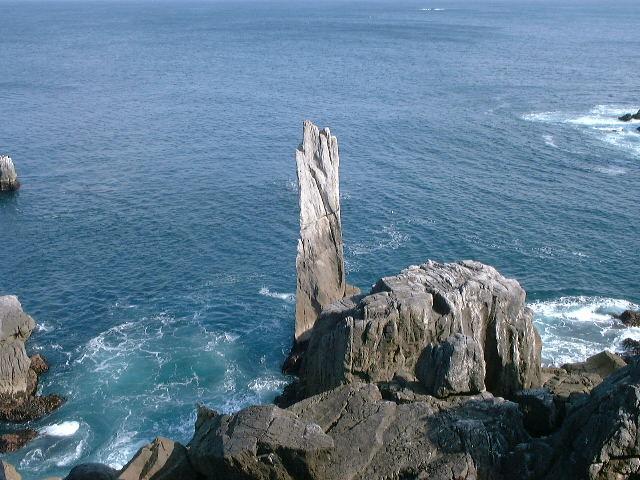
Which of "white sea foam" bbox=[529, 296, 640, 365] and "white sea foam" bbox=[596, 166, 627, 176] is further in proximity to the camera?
"white sea foam" bbox=[596, 166, 627, 176]

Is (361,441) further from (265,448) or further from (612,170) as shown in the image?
(612,170)

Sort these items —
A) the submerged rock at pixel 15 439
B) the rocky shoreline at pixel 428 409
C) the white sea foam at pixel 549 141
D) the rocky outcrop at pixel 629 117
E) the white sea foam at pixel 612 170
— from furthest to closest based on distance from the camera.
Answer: the rocky outcrop at pixel 629 117
the white sea foam at pixel 549 141
the white sea foam at pixel 612 170
the submerged rock at pixel 15 439
the rocky shoreline at pixel 428 409

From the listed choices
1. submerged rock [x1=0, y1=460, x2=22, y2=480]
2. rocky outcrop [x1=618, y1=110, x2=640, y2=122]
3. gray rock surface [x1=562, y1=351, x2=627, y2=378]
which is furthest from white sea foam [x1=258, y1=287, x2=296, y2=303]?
rocky outcrop [x1=618, y1=110, x2=640, y2=122]

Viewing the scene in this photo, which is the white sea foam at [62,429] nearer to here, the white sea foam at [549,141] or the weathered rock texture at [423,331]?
the weathered rock texture at [423,331]

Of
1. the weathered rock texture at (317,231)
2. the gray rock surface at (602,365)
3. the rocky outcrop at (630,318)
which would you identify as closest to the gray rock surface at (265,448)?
the gray rock surface at (602,365)

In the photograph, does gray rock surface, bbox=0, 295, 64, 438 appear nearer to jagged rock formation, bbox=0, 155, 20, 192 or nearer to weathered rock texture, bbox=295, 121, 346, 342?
weathered rock texture, bbox=295, 121, 346, 342

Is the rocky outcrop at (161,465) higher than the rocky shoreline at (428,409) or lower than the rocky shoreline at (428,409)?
lower
